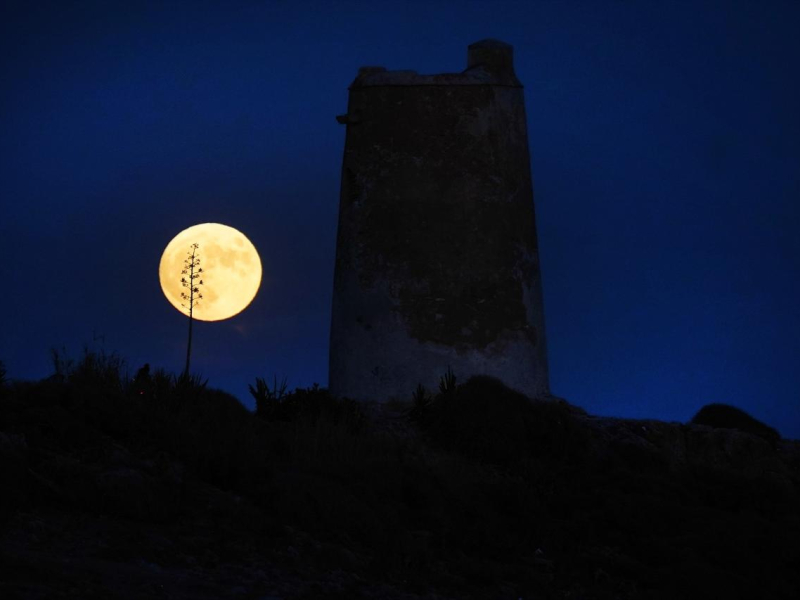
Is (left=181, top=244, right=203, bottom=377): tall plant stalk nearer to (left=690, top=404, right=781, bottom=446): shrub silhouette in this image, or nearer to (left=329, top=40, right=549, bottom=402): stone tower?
(left=329, top=40, right=549, bottom=402): stone tower

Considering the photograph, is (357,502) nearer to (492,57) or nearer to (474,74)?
(474,74)

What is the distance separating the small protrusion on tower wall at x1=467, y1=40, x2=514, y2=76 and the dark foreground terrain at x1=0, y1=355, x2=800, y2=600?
530 centimetres

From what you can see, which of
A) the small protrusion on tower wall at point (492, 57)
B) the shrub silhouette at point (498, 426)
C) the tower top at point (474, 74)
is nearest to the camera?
the shrub silhouette at point (498, 426)

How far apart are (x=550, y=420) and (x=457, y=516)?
4130 mm

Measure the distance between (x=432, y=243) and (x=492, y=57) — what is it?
3299mm

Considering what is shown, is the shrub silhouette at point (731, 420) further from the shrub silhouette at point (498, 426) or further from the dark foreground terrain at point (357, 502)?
the shrub silhouette at point (498, 426)

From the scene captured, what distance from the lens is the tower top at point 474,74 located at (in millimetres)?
20000

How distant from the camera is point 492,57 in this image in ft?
67.5

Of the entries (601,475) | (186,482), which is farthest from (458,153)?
(186,482)

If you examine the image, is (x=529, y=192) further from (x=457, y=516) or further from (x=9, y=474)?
(x=9, y=474)

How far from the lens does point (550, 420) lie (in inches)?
713

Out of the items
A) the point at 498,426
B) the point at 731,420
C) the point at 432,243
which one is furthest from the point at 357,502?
the point at 731,420

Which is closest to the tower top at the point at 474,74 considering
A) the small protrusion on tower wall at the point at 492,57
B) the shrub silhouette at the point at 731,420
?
the small protrusion on tower wall at the point at 492,57

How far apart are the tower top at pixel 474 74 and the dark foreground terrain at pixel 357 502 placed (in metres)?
4.83
